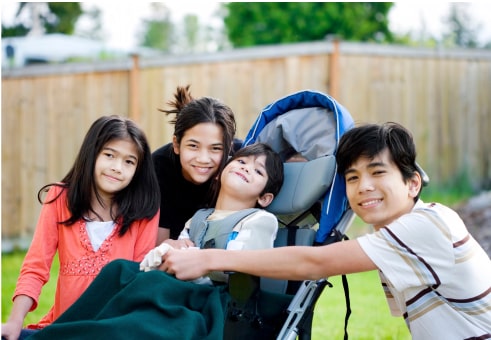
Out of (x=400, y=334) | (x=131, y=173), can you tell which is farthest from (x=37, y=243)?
(x=400, y=334)

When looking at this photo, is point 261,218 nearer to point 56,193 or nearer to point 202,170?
point 202,170

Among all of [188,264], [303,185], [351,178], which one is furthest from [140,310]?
[303,185]

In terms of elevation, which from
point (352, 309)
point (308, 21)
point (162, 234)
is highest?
point (308, 21)

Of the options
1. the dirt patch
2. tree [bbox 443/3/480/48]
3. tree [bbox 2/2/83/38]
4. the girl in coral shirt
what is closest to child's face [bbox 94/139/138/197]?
the girl in coral shirt

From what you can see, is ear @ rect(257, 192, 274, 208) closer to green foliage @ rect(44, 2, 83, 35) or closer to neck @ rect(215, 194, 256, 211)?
neck @ rect(215, 194, 256, 211)

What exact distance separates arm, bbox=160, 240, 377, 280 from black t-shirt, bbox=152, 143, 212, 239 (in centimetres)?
81

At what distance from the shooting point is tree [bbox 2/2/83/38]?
19.4 m

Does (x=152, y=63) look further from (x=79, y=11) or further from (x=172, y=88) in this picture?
(x=79, y=11)

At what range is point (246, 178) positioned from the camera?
320cm

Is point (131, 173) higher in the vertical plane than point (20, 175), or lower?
higher

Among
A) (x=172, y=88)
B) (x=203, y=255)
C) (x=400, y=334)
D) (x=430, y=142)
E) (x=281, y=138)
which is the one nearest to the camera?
(x=203, y=255)

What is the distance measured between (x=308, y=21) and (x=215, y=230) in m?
13.0

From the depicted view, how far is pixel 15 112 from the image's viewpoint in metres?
8.12

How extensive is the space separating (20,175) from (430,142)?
4618 mm
